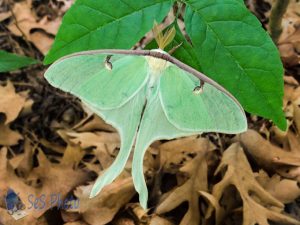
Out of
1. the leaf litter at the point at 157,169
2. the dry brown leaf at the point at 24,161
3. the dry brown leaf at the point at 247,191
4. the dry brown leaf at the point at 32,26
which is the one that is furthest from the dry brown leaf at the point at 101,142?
the dry brown leaf at the point at 32,26

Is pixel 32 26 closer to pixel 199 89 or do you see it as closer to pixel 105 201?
pixel 105 201

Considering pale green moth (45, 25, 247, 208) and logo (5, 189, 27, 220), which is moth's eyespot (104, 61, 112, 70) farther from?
logo (5, 189, 27, 220)

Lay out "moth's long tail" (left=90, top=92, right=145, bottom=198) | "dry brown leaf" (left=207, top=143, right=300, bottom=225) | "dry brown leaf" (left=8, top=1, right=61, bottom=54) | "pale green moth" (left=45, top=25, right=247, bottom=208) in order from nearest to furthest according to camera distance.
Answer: "pale green moth" (left=45, top=25, right=247, bottom=208) < "moth's long tail" (left=90, top=92, right=145, bottom=198) < "dry brown leaf" (left=207, top=143, right=300, bottom=225) < "dry brown leaf" (left=8, top=1, right=61, bottom=54)

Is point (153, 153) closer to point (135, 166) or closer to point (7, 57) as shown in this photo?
point (135, 166)

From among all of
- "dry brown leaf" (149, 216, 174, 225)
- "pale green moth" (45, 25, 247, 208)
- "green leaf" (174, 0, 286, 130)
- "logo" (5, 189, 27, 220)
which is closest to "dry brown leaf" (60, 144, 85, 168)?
"logo" (5, 189, 27, 220)

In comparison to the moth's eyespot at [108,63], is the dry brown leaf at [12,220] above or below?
below

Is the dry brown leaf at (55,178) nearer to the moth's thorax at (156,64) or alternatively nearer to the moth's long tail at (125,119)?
the moth's long tail at (125,119)

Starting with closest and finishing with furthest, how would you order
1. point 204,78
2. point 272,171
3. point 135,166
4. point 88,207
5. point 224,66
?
point 204,78 < point 224,66 < point 135,166 < point 88,207 < point 272,171

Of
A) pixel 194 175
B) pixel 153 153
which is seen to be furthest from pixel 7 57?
pixel 194 175
